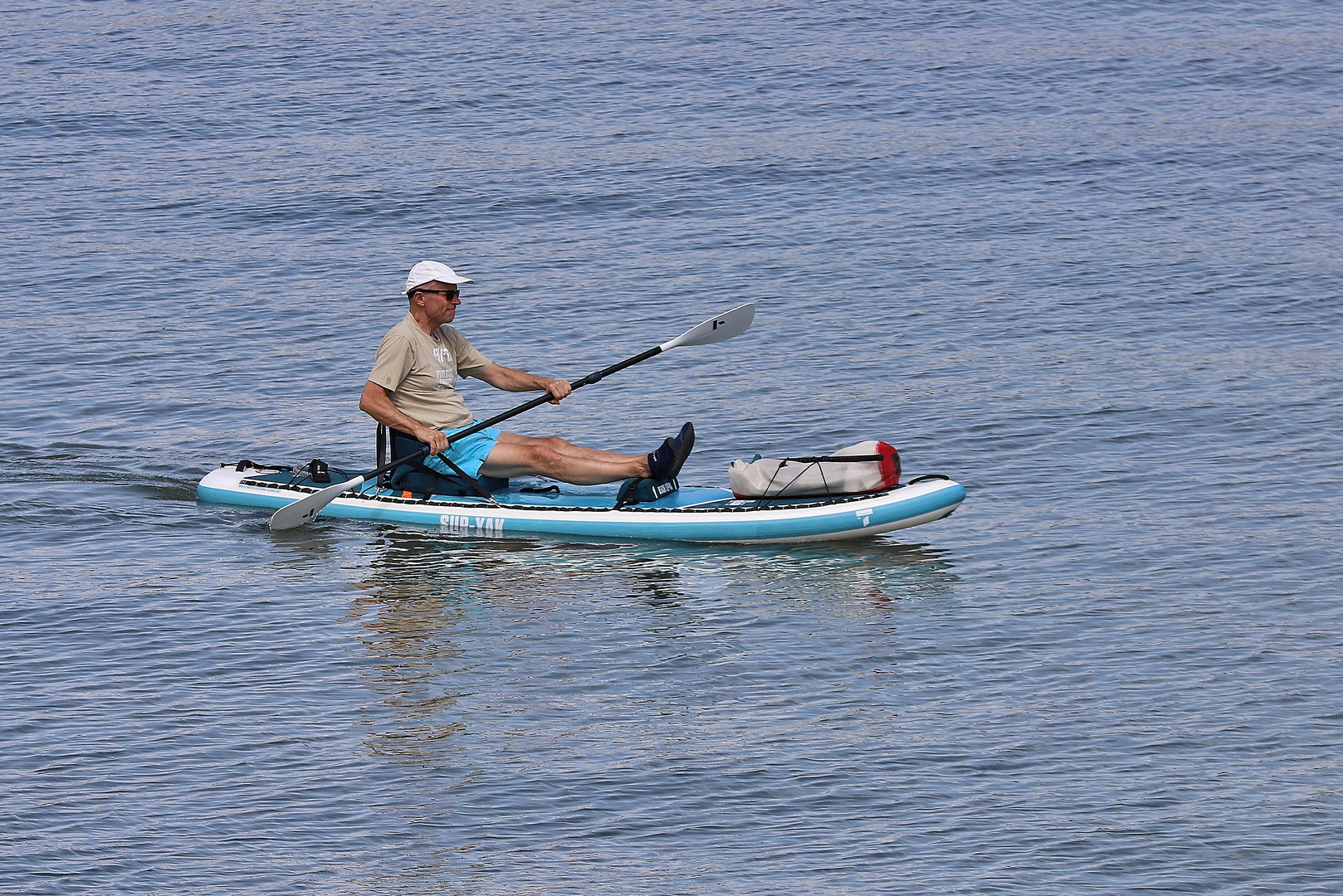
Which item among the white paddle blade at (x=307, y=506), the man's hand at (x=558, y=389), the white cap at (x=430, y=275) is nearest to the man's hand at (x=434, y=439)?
the white paddle blade at (x=307, y=506)

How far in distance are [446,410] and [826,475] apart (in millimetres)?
2130

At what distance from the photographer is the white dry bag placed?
30.9ft

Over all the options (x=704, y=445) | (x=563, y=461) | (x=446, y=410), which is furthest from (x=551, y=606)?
(x=704, y=445)

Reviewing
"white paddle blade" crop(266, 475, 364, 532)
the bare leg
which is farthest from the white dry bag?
"white paddle blade" crop(266, 475, 364, 532)

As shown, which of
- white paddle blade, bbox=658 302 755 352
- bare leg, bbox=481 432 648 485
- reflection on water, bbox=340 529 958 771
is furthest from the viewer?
white paddle blade, bbox=658 302 755 352

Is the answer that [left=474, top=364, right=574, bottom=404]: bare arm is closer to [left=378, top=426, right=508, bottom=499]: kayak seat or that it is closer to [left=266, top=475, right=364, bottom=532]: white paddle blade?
[left=378, top=426, right=508, bottom=499]: kayak seat

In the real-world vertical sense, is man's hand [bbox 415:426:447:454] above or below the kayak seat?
above

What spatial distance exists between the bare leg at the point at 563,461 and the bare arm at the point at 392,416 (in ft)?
1.24

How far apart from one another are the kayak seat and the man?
59 millimetres

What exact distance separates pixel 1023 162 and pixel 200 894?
1471cm

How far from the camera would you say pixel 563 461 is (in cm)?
980

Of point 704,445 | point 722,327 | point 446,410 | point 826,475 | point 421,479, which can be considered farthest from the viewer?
point 704,445

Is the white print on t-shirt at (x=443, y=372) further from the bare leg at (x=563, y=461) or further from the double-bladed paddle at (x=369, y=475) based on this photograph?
the bare leg at (x=563, y=461)

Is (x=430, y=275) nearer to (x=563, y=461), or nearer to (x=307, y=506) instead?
(x=563, y=461)
